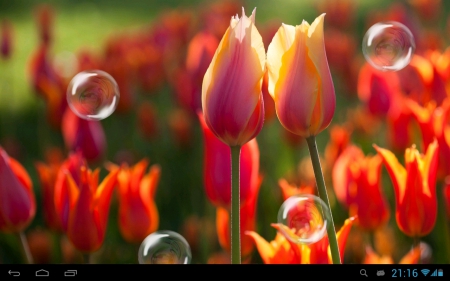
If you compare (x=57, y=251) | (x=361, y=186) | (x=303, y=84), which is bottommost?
(x=57, y=251)

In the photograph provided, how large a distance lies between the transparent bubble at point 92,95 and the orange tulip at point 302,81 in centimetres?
39

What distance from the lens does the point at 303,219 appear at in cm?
60

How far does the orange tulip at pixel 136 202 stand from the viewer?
768 millimetres

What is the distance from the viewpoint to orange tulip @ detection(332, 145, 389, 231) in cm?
75

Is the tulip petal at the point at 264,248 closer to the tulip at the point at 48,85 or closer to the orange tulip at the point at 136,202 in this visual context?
the orange tulip at the point at 136,202

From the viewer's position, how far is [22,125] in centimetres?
212

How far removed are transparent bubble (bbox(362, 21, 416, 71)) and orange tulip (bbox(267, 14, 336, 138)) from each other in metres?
0.37

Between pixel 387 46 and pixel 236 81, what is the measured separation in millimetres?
427

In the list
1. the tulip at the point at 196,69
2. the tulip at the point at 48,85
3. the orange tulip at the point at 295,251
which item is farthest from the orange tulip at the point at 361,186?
the tulip at the point at 48,85

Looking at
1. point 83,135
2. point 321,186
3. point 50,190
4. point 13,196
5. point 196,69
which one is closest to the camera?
point 321,186

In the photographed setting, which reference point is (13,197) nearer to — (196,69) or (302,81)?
(302,81)
